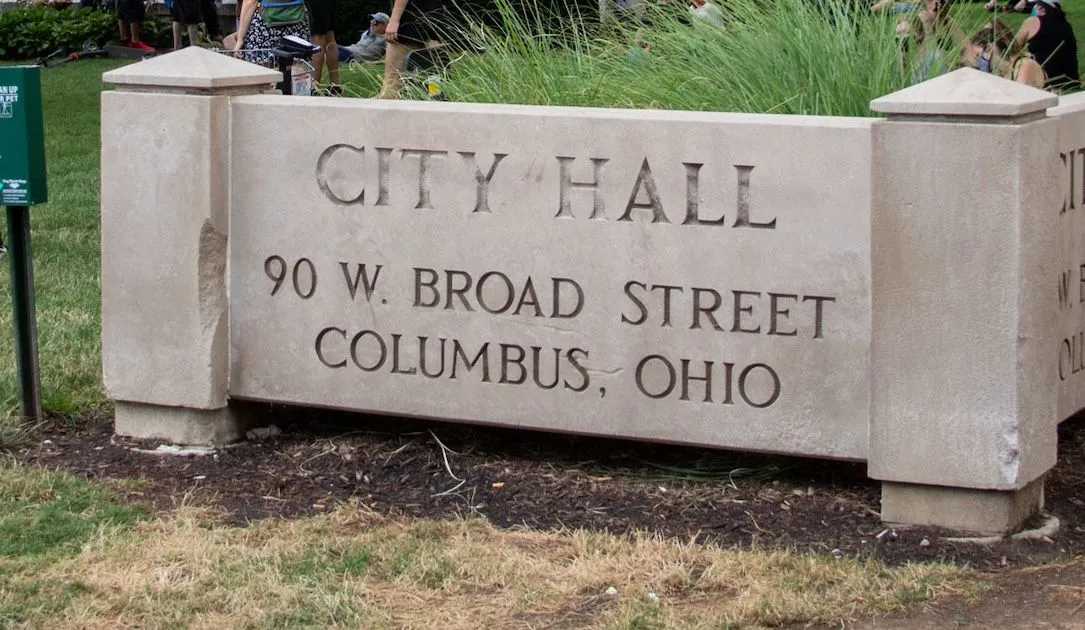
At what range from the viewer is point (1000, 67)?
6.90 meters

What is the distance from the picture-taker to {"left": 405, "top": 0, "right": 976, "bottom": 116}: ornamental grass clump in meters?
5.54

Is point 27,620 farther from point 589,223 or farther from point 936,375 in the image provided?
point 936,375

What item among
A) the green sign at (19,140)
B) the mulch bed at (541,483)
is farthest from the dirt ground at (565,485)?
the green sign at (19,140)

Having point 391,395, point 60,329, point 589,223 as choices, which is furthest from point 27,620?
point 60,329

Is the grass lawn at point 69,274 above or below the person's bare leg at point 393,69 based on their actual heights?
below

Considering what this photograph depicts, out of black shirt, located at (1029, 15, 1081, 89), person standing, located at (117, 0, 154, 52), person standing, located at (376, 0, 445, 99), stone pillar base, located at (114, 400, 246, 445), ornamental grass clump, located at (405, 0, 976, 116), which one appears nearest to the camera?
ornamental grass clump, located at (405, 0, 976, 116)

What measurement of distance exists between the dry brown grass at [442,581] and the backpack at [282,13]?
298 inches

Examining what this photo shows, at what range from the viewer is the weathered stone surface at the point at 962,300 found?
14.6 feet

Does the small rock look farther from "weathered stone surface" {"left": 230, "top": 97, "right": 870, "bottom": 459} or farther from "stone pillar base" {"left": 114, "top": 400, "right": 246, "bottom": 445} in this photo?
"weathered stone surface" {"left": 230, "top": 97, "right": 870, "bottom": 459}

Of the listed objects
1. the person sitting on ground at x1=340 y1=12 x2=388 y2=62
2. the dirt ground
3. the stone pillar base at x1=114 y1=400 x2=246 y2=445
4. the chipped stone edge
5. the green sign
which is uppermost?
the person sitting on ground at x1=340 y1=12 x2=388 y2=62

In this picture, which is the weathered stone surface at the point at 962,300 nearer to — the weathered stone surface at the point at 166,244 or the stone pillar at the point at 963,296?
the stone pillar at the point at 963,296

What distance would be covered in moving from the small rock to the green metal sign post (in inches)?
31.8

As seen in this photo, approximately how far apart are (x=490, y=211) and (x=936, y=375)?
4.87ft

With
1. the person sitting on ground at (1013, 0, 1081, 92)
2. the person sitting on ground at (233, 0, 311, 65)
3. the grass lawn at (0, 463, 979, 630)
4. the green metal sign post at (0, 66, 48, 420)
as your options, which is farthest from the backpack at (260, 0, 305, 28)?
the grass lawn at (0, 463, 979, 630)
